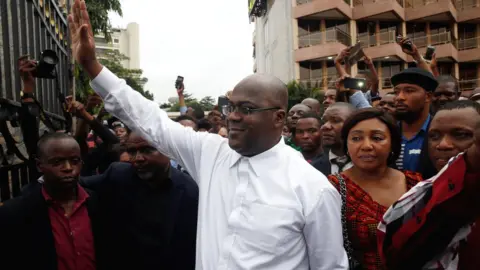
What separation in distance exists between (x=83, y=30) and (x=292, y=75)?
89.0 ft

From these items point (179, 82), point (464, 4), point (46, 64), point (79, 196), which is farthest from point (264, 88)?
point (464, 4)

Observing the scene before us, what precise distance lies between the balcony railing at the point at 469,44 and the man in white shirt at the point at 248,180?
30.9 m

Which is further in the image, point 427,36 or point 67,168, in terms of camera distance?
point 427,36

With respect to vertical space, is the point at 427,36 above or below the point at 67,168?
above

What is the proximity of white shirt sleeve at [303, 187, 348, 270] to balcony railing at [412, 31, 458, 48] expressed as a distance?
95.4 ft

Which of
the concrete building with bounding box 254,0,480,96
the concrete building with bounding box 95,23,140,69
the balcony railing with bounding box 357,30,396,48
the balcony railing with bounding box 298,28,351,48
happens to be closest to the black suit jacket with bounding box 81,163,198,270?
the concrete building with bounding box 254,0,480,96

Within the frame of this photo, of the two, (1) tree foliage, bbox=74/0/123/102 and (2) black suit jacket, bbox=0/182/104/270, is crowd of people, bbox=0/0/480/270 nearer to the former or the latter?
(2) black suit jacket, bbox=0/182/104/270

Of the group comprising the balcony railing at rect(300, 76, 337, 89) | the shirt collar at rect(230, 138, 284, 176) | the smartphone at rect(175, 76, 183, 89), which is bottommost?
the shirt collar at rect(230, 138, 284, 176)

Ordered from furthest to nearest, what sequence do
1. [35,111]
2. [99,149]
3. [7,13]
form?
[99,149]
[7,13]
[35,111]

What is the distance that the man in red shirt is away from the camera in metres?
2.62

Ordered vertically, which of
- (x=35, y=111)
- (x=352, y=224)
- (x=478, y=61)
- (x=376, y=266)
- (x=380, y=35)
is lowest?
(x=376, y=266)

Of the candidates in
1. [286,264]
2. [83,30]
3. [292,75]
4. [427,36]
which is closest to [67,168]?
[83,30]

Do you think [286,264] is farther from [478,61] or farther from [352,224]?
[478,61]

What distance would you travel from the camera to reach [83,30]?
241 cm
